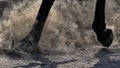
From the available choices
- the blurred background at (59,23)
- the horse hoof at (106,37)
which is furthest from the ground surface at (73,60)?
the blurred background at (59,23)

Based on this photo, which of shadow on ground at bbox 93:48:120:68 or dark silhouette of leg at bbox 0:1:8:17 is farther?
dark silhouette of leg at bbox 0:1:8:17

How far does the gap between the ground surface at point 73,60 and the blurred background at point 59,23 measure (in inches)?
11.2

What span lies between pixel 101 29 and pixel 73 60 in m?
0.64

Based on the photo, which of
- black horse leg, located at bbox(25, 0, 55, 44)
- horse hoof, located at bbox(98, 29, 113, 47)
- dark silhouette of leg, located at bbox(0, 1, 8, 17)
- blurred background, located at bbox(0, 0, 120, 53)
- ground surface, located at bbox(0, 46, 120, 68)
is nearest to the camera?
ground surface, located at bbox(0, 46, 120, 68)

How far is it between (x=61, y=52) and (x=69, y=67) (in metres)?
0.88

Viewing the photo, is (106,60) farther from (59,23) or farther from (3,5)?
(3,5)

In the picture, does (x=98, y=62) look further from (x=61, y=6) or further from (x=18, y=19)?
(x=61, y=6)

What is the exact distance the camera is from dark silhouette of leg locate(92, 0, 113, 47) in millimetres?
4613

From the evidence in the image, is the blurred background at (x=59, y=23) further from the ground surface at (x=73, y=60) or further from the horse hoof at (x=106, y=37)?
the horse hoof at (x=106, y=37)

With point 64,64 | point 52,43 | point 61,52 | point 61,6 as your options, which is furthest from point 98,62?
point 61,6

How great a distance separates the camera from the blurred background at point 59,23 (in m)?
5.01

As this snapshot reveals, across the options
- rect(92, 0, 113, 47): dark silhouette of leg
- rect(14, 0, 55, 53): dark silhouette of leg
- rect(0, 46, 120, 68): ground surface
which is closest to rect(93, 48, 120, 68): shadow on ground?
rect(0, 46, 120, 68): ground surface

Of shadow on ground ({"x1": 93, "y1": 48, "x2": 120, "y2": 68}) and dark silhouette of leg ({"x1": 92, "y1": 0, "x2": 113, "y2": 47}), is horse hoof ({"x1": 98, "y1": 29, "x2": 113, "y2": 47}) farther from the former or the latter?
shadow on ground ({"x1": 93, "y1": 48, "x2": 120, "y2": 68})

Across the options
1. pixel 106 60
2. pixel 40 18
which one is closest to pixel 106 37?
pixel 106 60
